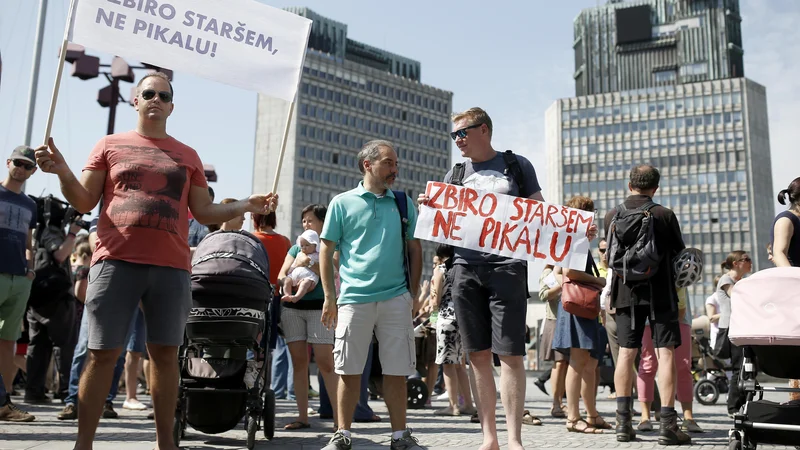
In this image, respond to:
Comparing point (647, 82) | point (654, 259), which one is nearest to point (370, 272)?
point (654, 259)

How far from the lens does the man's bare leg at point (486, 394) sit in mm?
5191

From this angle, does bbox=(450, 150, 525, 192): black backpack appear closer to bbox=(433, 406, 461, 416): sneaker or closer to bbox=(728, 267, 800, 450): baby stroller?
bbox=(728, 267, 800, 450): baby stroller

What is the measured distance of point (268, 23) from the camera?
557 centimetres

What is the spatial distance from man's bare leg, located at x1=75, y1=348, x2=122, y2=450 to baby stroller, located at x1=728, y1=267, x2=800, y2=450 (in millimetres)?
3681

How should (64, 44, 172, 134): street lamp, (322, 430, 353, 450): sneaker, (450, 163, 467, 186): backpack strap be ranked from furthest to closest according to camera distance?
(64, 44, 172, 134): street lamp → (450, 163, 467, 186): backpack strap → (322, 430, 353, 450): sneaker

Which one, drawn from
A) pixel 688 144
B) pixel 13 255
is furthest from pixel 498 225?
pixel 688 144

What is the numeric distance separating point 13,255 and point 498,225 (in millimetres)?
4168

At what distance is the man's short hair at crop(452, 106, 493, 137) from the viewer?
5527 millimetres

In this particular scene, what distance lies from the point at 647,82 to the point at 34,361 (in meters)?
136

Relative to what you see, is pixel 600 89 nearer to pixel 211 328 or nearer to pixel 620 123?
pixel 620 123

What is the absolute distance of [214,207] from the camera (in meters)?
4.94

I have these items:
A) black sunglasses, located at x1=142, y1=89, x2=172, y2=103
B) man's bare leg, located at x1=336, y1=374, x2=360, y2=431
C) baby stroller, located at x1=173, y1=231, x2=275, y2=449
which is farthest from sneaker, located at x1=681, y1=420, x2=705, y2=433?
black sunglasses, located at x1=142, y1=89, x2=172, y2=103

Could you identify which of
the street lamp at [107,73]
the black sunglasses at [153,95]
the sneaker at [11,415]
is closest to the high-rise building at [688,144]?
the street lamp at [107,73]

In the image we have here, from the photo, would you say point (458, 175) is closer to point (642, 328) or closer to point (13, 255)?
point (642, 328)
